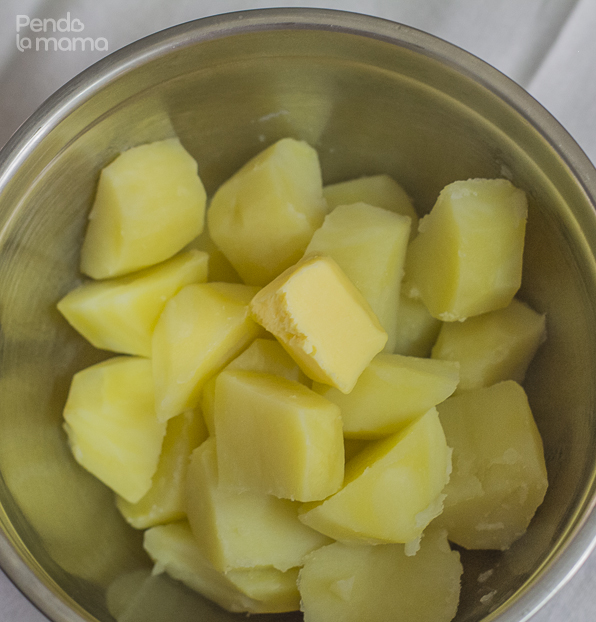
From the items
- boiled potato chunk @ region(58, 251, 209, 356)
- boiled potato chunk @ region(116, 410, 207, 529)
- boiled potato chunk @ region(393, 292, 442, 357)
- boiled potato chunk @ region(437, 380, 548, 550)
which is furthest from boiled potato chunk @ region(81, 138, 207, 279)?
boiled potato chunk @ region(437, 380, 548, 550)

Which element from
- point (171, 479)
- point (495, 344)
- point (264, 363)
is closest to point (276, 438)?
point (264, 363)

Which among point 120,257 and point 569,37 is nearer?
point 120,257

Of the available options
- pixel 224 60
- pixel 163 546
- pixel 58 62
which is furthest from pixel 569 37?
pixel 163 546

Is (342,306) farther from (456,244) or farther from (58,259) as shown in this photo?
(58,259)

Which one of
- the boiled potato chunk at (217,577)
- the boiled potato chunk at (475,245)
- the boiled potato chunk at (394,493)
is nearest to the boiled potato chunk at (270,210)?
the boiled potato chunk at (475,245)

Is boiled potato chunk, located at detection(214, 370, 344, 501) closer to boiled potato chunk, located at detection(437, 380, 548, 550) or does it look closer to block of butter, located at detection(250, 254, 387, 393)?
block of butter, located at detection(250, 254, 387, 393)

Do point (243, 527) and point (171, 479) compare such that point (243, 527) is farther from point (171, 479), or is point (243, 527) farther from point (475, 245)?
point (475, 245)

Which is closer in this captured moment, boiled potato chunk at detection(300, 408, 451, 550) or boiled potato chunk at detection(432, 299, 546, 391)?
boiled potato chunk at detection(300, 408, 451, 550)
